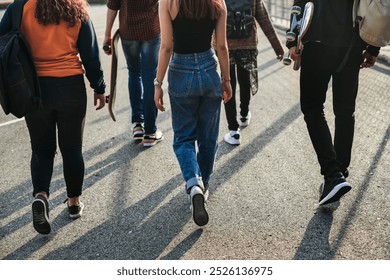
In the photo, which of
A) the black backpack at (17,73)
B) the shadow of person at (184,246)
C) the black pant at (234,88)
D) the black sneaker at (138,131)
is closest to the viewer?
the black backpack at (17,73)

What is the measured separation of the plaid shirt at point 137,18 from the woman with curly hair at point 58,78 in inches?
54.7

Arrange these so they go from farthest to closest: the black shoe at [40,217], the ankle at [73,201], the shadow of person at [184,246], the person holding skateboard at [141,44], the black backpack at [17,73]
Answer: the person holding skateboard at [141,44] < the ankle at [73,201] < the black shoe at [40,217] < the shadow of person at [184,246] < the black backpack at [17,73]

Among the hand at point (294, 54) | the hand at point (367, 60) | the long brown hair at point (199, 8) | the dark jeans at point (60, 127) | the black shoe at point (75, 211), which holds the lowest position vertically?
the black shoe at point (75, 211)

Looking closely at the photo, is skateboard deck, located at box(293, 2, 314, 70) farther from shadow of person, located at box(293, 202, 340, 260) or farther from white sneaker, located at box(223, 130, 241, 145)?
white sneaker, located at box(223, 130, 241, 145)

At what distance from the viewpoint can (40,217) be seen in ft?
11.7

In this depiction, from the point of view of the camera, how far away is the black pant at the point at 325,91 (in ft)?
11.8

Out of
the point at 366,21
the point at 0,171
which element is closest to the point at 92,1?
the point at 0,171

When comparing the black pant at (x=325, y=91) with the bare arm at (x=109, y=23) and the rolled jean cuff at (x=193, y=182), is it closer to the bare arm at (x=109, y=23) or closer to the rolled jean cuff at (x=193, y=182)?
the rolled jean cuff at (x=193, y=182)

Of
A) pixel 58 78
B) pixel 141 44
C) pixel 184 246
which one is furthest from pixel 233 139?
pixel 58 78

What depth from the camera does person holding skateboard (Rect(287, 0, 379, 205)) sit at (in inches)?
138

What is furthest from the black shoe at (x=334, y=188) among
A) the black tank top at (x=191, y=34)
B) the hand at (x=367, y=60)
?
the black tank top at (x=191, y=34)

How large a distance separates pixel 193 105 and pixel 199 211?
0.74 m

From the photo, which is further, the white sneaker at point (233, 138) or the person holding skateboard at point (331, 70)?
the white sneaker at point (233, 138)

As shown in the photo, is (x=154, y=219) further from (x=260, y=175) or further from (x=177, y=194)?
(x=260, y=175)
